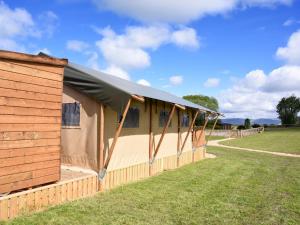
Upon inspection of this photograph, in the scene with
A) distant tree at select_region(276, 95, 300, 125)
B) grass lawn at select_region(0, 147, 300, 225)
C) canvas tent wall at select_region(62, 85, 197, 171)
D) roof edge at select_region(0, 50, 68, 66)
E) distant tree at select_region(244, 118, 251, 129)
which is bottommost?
grass lawn at select_region(0, 147, 300, 225)

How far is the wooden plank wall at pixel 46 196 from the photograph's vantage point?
567 centimetres

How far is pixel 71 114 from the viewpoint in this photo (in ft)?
30.1

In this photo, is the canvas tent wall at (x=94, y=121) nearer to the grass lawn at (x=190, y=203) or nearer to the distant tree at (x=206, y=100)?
the grass lawn at (x=190, y=203)

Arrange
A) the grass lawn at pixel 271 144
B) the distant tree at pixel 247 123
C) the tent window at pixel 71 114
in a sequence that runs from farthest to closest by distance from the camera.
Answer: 1. the distant tree at pixel 247 123
2. the grass lawn at pixel 271 144
3. the tent window at pixel 71 114

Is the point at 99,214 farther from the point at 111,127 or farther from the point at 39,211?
the point at 111,127

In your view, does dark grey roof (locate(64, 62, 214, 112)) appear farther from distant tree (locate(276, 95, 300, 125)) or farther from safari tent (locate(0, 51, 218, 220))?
distant tree (locate(276, 95, 300, 125))

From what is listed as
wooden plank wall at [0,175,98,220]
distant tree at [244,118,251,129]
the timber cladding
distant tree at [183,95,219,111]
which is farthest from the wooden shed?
distant tree at [183,95,219,111]

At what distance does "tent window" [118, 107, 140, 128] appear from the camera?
9898mm

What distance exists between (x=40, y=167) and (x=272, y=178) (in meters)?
8.45

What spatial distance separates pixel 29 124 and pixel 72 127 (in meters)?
2.91

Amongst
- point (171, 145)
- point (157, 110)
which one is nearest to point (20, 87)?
point (157, 110)

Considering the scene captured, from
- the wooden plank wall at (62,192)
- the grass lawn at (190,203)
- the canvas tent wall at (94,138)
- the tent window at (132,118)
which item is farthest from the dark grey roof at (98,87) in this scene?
the grass lawn at (190,203)

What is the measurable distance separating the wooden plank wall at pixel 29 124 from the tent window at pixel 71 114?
2095mm

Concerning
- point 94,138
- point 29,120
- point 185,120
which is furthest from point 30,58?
point 185,120
